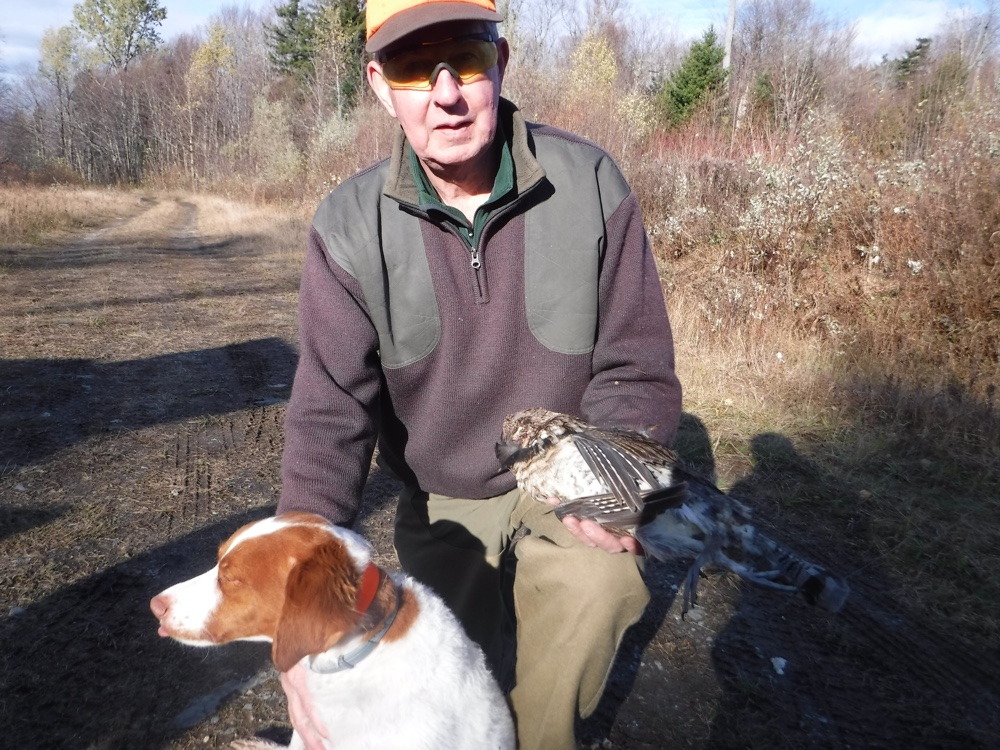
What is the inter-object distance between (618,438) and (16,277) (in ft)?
43.6

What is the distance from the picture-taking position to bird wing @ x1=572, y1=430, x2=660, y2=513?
7.52 feet

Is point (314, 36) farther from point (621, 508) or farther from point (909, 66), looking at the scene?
point (621, 508)

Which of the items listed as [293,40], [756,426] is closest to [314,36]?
[293,40]

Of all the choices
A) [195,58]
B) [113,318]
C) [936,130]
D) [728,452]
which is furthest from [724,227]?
[195,58]

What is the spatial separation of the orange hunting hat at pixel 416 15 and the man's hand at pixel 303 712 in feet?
6.91

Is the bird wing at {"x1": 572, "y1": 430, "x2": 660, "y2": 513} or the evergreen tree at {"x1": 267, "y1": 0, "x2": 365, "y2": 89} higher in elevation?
the evergreen tree at {"x1": 267, "y1": 0, "x2": 365, "y2": 89}

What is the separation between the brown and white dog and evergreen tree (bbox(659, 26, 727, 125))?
13.2 m

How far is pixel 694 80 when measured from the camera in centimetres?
2089

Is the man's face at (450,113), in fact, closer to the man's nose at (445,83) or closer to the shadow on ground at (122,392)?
the man's nose at (445,83)

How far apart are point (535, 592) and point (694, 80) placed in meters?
21.7

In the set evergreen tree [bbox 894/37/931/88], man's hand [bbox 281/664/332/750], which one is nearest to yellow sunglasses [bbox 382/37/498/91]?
man's hand [bbox 281/664/332/750]

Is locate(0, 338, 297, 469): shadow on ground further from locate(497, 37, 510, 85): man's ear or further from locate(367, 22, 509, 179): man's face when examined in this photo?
locate(497, 37, 510, 85): man's ear

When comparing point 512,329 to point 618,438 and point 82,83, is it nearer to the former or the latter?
point 618,438

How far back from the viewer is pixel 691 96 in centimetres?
1830
